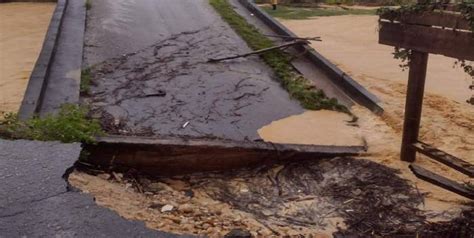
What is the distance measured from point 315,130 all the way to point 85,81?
10.3 feet

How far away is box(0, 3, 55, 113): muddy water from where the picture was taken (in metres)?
8.47

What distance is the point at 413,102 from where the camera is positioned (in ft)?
20.5

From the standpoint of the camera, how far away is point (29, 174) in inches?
199

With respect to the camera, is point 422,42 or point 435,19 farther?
point 422,42

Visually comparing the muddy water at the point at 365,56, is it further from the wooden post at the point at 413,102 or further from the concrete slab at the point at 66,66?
the concrete slab at the point at 66,66

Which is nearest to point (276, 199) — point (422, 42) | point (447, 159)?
point (447, 159)

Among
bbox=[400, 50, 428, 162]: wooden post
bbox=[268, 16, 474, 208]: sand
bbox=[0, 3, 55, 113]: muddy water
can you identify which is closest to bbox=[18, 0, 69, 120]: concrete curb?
bbox=[0, 3, 55, 113]: muddy water

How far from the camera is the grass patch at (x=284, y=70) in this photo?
8250mm

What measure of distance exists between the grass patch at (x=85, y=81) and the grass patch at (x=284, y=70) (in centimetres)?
277

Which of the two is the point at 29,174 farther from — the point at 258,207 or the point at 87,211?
the point at 258,207

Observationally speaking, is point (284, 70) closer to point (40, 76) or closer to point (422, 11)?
point (40, 76)

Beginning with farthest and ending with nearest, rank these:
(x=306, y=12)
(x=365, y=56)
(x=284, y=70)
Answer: (x=306, y=12) → (x=365, y=56) → (x=284, y=70)

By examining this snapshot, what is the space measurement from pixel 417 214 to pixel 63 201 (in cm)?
295

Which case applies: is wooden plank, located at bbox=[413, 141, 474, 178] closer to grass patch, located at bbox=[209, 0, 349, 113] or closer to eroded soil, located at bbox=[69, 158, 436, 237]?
eroded soil, located at bbox=[69, 158, 436, 237]
